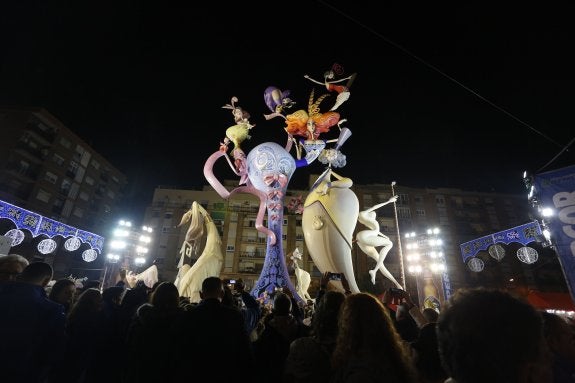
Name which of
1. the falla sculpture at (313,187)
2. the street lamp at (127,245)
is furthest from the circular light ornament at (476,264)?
the street lamp at (127,245)

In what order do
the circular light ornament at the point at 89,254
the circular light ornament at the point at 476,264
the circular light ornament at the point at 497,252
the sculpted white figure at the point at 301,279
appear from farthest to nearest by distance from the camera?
the circular light ornament at the point at 89,254 < the circular light ornament at the point at 476,264 < the circular light ornament at the point at 497,252 < the sculpted white figure at the point at 301,279

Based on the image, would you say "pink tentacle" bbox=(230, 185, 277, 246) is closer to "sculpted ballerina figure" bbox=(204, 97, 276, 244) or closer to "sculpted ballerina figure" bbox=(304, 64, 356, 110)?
"sculpted ballerina figure" bbox=(204, 97, 276, 244)

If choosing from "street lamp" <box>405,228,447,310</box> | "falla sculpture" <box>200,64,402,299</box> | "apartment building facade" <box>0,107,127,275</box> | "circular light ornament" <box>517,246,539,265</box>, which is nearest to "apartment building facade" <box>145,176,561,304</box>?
"apartment building facade" <box>0,107,127,275</box>

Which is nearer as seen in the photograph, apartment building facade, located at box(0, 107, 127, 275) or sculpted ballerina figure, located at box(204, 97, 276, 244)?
sculpted ballerina figure, located at box(204, 97, 276, 244)

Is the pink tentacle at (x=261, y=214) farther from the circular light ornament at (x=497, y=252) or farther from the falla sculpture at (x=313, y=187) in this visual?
the circular light ornament at (x=497, y=252)

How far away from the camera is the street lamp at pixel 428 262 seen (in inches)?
722

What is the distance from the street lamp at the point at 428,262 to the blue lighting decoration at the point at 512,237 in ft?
9.11

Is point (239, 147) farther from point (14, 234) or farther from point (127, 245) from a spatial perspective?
point (127, 245)

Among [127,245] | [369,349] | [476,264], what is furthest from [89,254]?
[476,264]

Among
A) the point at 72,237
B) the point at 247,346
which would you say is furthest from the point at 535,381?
the point at 72,237

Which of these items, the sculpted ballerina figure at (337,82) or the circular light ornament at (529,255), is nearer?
the sculpted ballerina figure at (337,82)

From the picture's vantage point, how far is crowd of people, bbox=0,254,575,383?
3.51 feet

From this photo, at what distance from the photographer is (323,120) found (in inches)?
458

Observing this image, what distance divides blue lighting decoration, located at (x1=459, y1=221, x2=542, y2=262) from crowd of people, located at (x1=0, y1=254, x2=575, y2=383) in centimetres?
1168
